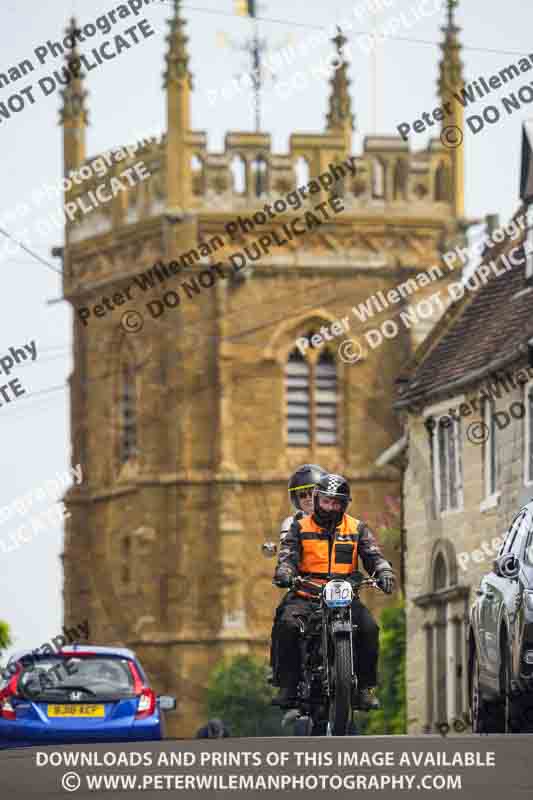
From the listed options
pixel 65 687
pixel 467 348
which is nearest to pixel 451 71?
pixel 467 348

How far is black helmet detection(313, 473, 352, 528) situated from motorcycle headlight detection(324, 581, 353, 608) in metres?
0.52

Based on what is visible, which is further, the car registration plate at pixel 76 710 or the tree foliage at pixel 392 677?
the tree foliage at pixel 392 677

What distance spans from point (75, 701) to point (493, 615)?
5.03m

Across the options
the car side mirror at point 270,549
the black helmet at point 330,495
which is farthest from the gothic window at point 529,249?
the black helmet at point 330,495

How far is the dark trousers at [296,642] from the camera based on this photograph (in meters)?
17.3

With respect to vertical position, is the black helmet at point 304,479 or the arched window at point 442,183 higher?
the arched window at point 442,183

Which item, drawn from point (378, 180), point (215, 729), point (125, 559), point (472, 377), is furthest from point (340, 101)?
point (215, 729)

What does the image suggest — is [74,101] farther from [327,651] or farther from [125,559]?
[327,651]

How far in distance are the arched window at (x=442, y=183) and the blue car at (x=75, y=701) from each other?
5241 cm

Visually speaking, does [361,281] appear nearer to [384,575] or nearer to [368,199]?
[368,199]

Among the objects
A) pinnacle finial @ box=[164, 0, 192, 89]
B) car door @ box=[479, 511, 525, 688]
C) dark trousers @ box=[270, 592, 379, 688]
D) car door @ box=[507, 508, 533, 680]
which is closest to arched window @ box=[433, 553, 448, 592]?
car door @ box=[479, 511, 525, 688]

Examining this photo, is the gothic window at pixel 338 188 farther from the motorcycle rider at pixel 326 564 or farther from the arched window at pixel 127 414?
the motorcycle rider at pixel 326 564

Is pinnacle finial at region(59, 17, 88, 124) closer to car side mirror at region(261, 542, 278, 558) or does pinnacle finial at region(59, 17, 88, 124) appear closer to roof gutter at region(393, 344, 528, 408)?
roof gutter at region(393, 344, 528, 408)

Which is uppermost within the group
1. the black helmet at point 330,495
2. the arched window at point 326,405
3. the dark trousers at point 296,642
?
the arched window at point 326,405
